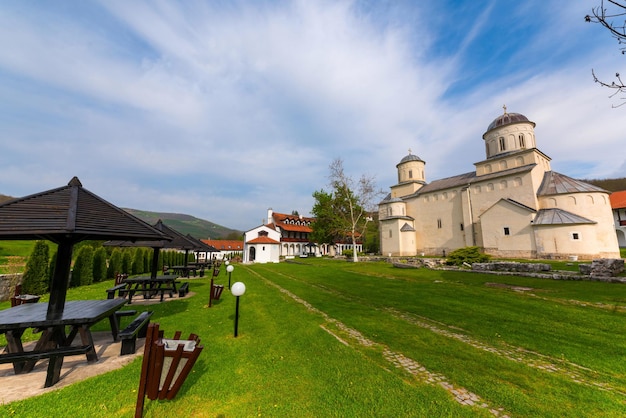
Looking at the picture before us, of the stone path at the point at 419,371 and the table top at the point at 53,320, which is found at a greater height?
the table top at the point at 53,320

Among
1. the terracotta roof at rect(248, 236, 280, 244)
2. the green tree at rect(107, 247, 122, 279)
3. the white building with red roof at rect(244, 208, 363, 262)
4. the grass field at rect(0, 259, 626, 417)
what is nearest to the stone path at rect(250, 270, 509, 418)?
the grass field at rect(0, 259, 626, 417)

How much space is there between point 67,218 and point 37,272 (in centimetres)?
1165

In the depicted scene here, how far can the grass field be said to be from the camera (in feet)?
10.1

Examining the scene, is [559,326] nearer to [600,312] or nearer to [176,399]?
[600,312]

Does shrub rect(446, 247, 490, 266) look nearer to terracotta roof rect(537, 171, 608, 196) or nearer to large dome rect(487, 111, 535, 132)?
terracotta roof rect(537, 171, 608, 196)

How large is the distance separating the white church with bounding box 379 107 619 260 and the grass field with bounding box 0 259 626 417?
2018 centimetres

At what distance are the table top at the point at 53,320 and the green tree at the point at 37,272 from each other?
938 centimetres

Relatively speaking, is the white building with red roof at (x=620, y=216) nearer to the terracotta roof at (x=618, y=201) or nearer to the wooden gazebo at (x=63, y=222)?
the terracotta roof at (x=618, y=201)

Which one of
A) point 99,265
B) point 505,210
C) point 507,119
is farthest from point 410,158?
point 99,265

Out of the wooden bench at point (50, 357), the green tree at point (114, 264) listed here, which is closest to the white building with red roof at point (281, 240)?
the green tree at point (114, 264)

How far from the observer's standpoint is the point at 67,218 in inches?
157

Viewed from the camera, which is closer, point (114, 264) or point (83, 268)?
point (83, 268)

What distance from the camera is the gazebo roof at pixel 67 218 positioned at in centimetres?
373

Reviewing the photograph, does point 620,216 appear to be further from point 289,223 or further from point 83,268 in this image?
point 83,268
